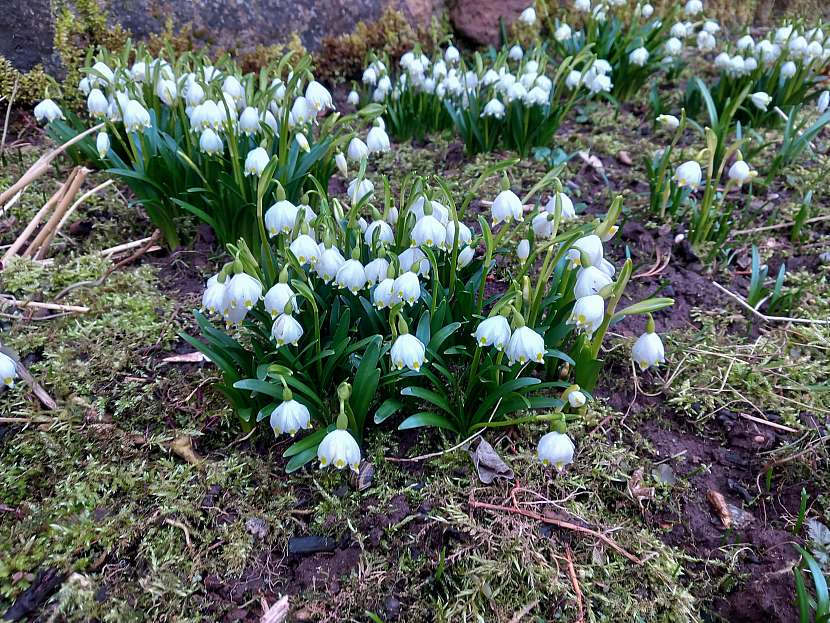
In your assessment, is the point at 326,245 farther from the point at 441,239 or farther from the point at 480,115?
the point at 480,115

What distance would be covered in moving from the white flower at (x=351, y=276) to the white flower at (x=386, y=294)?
0.06 metres

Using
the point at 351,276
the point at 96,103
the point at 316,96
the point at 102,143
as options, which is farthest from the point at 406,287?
the point at 96,103

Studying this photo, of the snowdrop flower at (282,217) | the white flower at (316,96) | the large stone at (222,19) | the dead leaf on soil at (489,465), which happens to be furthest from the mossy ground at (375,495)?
the large stone at (222,19)

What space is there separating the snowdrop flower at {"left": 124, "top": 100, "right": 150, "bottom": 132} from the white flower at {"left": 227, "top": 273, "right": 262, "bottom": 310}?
115 cm

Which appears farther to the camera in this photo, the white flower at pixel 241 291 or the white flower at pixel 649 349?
the white flower at pixel 649 349

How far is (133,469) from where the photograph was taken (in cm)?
170

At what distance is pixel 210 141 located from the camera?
2.17 meters

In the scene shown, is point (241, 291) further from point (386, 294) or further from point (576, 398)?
point (576, 398)

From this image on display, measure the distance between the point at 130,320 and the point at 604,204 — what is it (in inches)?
88.5

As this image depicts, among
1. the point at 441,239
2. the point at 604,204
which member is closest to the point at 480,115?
the point at 604,204

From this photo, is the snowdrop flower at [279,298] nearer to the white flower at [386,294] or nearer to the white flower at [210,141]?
the white flower at [386,294]

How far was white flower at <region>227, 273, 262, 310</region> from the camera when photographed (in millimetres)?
1488

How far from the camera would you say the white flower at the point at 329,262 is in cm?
165

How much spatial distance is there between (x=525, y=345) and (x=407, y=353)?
305mm
